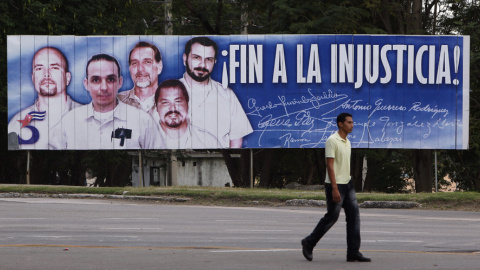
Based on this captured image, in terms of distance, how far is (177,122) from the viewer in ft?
84.9

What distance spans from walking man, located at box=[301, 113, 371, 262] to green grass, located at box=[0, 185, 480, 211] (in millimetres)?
A: 11374

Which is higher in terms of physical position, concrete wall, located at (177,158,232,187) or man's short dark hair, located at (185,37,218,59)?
man's short dark hair, located at (185,37,218,59)

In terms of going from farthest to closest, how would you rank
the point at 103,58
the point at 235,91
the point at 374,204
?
the point at 103,58 < the point at 235,91 < the point at 374,204

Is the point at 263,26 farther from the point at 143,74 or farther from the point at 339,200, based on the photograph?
the point at 339,200

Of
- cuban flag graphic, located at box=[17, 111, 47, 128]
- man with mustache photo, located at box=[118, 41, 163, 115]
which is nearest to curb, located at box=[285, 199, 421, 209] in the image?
man with mustache photo, located at box=[118, 41, 163, 115]

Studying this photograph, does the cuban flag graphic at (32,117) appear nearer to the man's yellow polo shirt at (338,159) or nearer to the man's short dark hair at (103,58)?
the man's short dark hair at (103,58)

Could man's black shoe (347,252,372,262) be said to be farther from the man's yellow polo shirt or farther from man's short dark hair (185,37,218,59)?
man's short dark hair (185,37,218,59)

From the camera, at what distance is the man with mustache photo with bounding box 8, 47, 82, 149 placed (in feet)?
85.3

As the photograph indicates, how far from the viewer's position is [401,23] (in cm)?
3177

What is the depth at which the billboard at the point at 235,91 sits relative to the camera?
2558 cm

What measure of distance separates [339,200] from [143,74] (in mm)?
16836

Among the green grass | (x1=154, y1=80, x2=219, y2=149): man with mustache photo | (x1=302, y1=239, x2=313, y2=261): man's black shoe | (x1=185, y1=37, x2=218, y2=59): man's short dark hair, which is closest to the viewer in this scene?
(x1=302, y1=239, x2=313, y2=261): man's black shoe

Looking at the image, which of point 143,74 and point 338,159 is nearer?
point 338,159

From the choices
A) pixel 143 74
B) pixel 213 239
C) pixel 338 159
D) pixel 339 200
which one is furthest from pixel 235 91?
pixel 339 200
